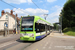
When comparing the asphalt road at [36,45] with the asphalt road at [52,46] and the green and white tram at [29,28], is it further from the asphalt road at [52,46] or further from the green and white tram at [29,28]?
the green and white tram at [29,28]

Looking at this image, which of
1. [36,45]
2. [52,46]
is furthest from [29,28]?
[52,46]

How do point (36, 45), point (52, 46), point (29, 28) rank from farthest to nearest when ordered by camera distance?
point (29, 28) < point (36, 45) < point (52, 46)

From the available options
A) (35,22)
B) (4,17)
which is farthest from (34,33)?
(4,17)

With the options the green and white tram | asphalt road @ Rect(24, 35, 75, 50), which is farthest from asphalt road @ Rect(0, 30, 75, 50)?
the green and white tram

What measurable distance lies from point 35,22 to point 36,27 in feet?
2.07

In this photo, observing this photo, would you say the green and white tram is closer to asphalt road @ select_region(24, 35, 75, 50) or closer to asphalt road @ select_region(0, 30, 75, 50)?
asphalt road @ select_region(0, 30, 75, 50)

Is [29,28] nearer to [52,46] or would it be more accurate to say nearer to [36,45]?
[36,45]

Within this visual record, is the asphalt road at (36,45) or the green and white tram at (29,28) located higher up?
the green and white tram at (29,28)

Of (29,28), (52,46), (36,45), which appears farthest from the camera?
(29,28)

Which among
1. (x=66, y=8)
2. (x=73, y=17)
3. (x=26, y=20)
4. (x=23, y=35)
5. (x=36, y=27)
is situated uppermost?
(x=66, y=8)

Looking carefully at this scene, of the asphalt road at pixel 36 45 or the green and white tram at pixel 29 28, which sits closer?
the asphalt road at pixel 36 45

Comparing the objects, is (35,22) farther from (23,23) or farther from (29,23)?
(23,23)

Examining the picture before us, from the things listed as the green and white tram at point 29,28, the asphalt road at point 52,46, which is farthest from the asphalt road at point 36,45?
the green and white tram at point 29,28

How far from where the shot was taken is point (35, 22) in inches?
439
